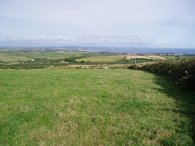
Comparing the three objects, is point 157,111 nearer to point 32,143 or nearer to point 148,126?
point 148,126

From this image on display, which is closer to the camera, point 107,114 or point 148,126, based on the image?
point 148,126

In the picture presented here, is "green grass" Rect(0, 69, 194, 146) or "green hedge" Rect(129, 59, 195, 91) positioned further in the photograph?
"green hedge" Rect(129, 59, 195, 91)

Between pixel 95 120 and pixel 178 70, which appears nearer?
pixel 95 120

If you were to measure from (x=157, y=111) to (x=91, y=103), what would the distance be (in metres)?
3.40

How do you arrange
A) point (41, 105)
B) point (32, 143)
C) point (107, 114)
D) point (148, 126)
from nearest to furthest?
point (32, 143)
point (148, 126)
point (107, 114)
point (41, 105)

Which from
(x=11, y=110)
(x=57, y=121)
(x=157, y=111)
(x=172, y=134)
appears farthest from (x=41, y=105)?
(x=172, y=134)

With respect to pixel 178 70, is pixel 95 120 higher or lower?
lower

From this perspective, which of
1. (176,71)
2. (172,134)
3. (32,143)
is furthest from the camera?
(176,71)

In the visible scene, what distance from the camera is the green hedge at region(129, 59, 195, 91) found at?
73.4 ft

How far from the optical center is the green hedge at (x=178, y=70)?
73.4 feet

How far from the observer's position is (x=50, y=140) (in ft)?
30.2

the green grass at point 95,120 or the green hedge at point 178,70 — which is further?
the green hedge at point 178,70

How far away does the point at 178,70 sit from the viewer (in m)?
29.3

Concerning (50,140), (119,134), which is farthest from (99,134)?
(50,140)
